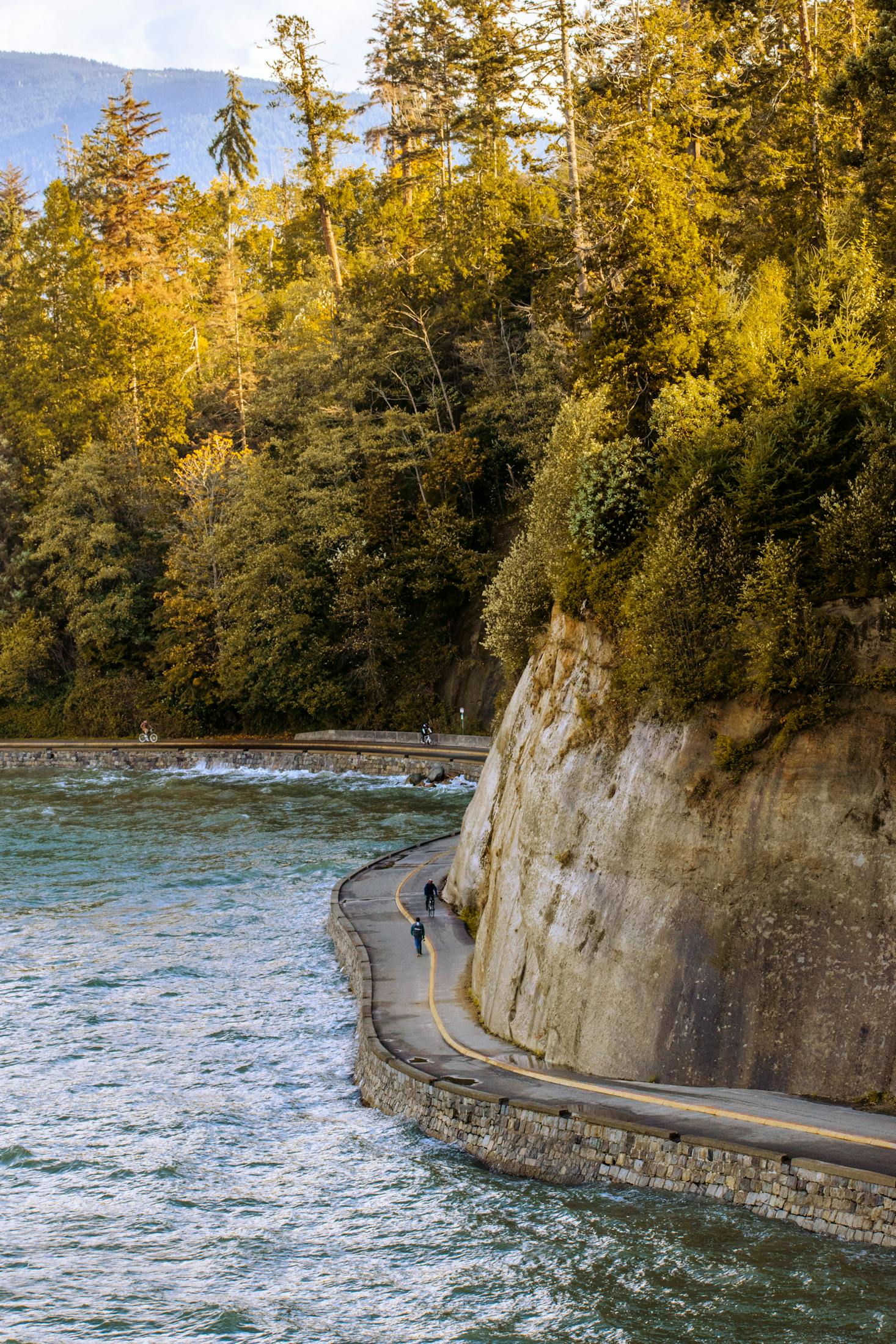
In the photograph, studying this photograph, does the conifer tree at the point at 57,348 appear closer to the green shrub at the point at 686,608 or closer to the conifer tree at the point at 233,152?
the conifer tree at the point at 233,152

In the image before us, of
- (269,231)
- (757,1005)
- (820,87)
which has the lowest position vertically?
(757,1005)

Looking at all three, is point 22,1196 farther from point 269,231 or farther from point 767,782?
point 269,231

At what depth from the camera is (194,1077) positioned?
26.3 m

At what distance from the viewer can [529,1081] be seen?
856 inches

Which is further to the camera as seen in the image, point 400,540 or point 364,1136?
point 400,540

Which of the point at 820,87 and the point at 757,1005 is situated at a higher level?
the point at 820,87

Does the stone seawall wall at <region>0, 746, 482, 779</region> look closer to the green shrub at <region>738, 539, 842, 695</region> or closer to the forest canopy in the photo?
the forest canopy

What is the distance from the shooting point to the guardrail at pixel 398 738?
6047 centimetres

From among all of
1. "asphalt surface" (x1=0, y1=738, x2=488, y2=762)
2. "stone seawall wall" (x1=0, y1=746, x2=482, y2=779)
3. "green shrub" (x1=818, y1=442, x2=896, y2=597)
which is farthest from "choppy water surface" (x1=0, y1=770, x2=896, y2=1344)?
"asphalt surface" (x1=0, y1=738, x2=488, y2=762)

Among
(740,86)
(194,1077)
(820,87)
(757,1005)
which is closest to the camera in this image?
(757,1005)

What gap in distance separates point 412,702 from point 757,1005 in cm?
4628

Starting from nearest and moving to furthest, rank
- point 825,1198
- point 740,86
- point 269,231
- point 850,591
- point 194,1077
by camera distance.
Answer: point 825,1198
point 850,591
point 194,1077
point 740,86
point 269,231

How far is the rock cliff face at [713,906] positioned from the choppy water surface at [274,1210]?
2970 millimetres

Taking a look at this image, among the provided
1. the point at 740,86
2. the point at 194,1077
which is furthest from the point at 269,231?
the point at 194,1077
